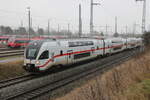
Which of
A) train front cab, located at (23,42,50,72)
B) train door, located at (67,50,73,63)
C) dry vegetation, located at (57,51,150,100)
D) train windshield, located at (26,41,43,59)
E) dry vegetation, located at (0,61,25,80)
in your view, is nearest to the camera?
dry vegetation, located at (57,51,150,100)

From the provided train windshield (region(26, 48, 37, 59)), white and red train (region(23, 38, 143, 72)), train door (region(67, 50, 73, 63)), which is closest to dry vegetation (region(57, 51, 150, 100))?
white and red train (region(23, 38, 143, 72))

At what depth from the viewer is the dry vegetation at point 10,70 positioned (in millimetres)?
14289

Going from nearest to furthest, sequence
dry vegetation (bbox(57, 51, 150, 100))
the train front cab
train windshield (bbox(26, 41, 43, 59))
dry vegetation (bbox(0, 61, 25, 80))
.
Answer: dry vegetation (bbox(57, 51, 150, 100)), the train front cab, train windshield (bbox(26, 41, 43, 59)), dry vegetation (bbox(0, 61, 25, 80))

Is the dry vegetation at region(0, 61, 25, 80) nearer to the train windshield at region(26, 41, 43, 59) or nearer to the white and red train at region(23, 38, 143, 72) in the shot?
the white and red train at region(23, 38, 143, 72)

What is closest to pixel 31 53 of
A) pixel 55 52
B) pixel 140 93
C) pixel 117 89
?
pixel 55 52

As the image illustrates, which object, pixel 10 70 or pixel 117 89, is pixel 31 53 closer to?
pixel 10 70

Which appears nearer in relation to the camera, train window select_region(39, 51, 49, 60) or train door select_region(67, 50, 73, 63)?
train window select_region(39, 51, 49, 60)

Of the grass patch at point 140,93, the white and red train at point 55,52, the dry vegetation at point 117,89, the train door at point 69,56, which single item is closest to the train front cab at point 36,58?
the white and red train at point 55,52

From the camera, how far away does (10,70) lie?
593 inches

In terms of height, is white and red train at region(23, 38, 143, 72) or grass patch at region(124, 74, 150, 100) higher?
white and red train at region(23, 38, 143, 72)

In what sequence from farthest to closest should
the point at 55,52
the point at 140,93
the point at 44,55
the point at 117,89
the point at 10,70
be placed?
1. the point at 10,70
2. the point at 55,52
3. the point at 44,55
4. the point at 117,89
5. the point at 140,93

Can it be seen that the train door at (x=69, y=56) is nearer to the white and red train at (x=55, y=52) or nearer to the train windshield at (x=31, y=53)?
the white and red train at (x=55, y=52)

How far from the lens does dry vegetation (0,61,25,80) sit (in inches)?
563

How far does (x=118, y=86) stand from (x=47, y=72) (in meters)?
7.99
